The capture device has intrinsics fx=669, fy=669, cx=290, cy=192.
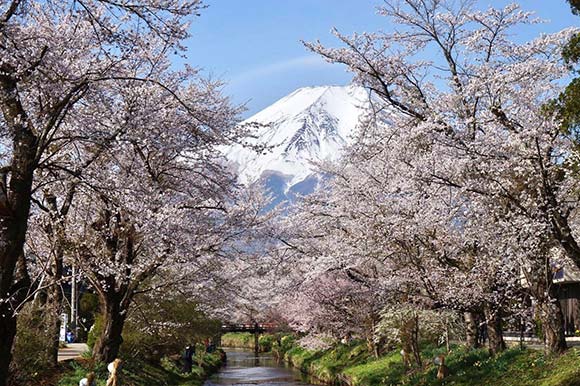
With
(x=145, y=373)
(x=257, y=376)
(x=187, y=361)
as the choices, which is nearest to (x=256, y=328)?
(x=257, y=376)

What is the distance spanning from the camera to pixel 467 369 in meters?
16.4

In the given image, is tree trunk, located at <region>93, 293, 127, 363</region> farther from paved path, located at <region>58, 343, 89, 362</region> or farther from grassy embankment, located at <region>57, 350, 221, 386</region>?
paved path, located at <region>58, 343, 89, 362</region>

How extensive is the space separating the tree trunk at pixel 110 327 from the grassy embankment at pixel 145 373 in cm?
28

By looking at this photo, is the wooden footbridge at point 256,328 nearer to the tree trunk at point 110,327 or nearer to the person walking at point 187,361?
the person walking at point 187,361

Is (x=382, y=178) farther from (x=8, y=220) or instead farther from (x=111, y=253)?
(x=8, y=220)

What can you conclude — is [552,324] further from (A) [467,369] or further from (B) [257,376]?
(B) [257,376]

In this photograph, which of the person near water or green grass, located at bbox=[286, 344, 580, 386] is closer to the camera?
green grass, located at bbox=[286, 344, 580, 386]

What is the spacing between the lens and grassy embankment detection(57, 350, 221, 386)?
47.8 ft

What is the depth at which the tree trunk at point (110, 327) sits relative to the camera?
1391 centimetres

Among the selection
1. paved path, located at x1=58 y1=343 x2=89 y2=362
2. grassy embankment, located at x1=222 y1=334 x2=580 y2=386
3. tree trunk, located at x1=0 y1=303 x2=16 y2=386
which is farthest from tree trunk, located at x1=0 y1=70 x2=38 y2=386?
paved path, located at x1=58 y1=343 x2=89 y2=362

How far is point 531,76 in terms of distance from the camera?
12094mm

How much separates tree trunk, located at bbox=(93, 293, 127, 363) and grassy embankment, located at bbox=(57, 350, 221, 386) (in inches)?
11.1

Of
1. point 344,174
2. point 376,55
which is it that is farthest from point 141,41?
point 344,174

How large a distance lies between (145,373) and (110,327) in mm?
6684
